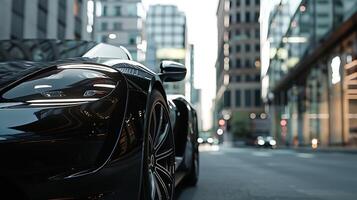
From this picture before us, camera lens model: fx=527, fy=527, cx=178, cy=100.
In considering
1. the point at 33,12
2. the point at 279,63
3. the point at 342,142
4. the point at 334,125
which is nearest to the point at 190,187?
the point at 33,12

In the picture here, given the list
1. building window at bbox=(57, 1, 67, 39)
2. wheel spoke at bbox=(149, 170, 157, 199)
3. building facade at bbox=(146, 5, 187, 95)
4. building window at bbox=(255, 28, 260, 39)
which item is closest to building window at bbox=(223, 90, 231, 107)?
building window at bbox=(255, 28, 260, 39)

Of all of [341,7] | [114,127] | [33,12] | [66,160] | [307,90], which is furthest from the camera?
[307,90]

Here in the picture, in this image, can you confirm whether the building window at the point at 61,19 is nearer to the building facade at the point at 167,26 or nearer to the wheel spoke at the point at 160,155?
the wheel spoke at the point at 160,155

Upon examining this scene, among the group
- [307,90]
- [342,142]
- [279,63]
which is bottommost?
[342,142]

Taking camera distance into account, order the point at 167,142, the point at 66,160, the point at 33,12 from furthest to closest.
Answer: the point at 33,12, the point at 167,142, the point at 66,160

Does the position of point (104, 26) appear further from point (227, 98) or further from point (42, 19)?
point (42, 19)

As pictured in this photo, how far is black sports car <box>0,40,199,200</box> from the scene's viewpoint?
8.17 ft

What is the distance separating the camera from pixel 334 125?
38312 millimetres

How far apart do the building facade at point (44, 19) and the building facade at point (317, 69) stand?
56.0ft

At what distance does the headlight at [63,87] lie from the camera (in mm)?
2777

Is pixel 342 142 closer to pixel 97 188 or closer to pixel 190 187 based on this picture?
pixel 190 187

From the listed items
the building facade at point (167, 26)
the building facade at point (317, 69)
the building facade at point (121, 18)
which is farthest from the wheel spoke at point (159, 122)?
the building facade at point (167, 26)

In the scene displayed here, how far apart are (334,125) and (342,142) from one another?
2684mm

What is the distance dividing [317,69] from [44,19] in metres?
23.8
